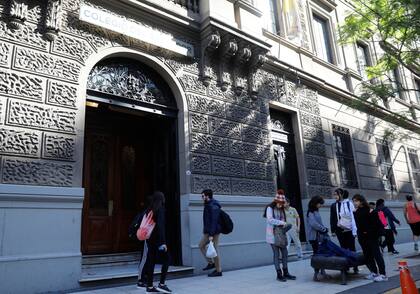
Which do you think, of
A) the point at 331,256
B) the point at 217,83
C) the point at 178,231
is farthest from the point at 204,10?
the point at 331,256

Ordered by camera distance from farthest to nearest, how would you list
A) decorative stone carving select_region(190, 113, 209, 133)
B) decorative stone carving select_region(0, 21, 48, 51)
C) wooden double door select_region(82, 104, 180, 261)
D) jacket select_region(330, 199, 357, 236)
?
decorative stone carving select_region(190, 113, 209, 133)
wooden double door select_region(82, 104, 180, 261)
jacket select_region(330, 199, 357, 236)
decorative stone carving select_region(0, 21, 48, 51)

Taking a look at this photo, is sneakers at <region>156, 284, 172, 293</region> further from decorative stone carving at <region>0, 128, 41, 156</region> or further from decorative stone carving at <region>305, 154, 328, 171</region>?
decorative stone carving at <region>305, 154, 328, 171</region>

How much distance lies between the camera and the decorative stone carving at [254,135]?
9.60 m

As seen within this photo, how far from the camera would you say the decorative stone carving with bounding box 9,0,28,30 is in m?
6.24

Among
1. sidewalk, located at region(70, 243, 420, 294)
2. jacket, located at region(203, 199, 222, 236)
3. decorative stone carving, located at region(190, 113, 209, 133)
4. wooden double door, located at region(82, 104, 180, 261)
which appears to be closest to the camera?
sidewalk, located at region(70, 243, 420, 294)

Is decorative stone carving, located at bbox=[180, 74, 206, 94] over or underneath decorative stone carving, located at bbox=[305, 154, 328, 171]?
over

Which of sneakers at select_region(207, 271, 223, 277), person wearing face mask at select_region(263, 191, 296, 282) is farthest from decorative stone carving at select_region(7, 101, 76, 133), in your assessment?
person wearing face mask at select_region(263, 191, 296, 282)

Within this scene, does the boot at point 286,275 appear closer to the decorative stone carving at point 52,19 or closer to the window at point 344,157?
the decorative stone carving at point 52,19

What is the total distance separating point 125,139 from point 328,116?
787cm

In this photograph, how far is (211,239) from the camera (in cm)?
716

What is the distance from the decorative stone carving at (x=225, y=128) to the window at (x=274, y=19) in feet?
15.4

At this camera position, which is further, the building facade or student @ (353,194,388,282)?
student @ (353,194,388,282)

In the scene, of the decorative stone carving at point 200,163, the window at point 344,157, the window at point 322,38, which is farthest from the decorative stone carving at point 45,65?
the window at point 322,38

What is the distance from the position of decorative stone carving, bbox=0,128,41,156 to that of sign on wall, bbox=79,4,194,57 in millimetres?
2741
